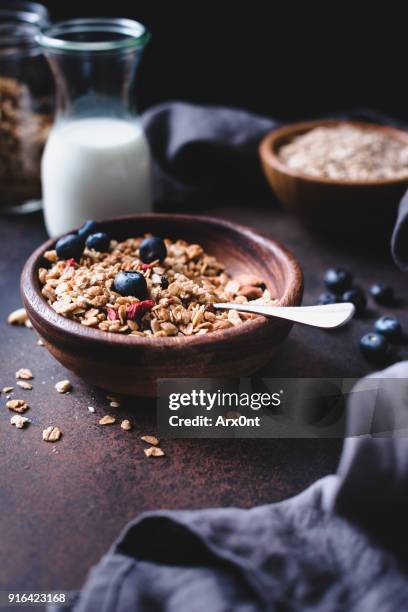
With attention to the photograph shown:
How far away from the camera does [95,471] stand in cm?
79

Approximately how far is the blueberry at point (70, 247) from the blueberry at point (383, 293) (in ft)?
1.49

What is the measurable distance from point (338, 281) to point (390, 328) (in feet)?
0.50

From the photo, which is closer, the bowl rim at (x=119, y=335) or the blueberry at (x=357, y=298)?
the bowl rim at (x=119, y=335)

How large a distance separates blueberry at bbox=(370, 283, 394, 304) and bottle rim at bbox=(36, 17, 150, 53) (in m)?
0.53

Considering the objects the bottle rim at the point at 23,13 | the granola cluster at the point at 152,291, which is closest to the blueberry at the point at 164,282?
the granola cluster at the point at 152,291

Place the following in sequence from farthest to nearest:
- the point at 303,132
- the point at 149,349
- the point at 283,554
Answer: the point at 303,132, the point at 149,349, the point at 283,554

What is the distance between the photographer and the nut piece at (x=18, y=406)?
878 millimetres

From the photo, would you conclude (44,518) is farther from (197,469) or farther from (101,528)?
(197,469)

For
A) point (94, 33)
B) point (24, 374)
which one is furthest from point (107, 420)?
point (94, 33)

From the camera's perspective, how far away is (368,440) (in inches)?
25.6

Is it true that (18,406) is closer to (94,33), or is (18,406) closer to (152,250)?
(152,250)

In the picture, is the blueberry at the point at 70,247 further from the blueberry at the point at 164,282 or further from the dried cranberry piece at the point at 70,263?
the blueberry at the point at 164,282

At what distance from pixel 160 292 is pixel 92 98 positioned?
0.47 meters

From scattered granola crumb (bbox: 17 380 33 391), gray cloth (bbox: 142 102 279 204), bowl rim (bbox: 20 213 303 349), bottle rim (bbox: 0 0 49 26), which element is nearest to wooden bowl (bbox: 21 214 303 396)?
bowl rim (bbox: 20 213 303 349)
